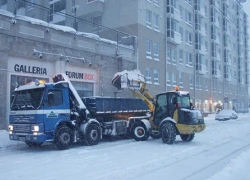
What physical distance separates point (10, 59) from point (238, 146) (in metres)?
13.2

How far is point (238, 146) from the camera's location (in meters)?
12.9

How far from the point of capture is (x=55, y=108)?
12.3 metres

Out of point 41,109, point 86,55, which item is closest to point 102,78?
point 86,55

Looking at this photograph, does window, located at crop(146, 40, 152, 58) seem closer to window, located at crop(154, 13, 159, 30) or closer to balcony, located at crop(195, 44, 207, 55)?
window, located at crop(154, 13, 159, 30)

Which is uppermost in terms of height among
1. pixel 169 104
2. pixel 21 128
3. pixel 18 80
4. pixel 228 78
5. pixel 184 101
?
pixel 228 78

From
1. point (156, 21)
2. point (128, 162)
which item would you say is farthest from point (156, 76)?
point (128, 162)

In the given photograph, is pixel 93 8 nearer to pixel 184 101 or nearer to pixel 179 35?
pixel 179 35

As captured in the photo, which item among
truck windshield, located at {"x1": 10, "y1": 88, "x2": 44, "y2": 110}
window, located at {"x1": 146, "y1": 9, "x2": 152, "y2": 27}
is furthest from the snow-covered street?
window, located at {"x1": 146, "y1": 9, "x2": 152, "y2": 27}

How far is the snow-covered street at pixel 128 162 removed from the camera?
26.2 ft

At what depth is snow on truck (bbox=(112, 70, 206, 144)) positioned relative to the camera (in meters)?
13.9

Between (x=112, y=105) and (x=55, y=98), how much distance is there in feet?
12.9

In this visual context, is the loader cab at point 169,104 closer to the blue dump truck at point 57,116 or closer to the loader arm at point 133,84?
the blue dump truck at point 57,116

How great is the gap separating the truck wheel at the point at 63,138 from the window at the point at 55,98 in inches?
40.2

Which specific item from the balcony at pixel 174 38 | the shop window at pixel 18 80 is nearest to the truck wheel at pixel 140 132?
the shop window at pixel 18 80
